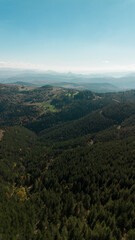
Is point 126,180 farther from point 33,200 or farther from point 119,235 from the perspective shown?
point 33,200

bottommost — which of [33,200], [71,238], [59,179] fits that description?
[59,179]

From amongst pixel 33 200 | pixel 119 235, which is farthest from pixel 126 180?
pixel 33 200

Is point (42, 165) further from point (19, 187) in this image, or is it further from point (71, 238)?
point (71, 238)

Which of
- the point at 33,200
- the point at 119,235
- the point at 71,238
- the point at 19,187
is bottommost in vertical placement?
the point at 19,187

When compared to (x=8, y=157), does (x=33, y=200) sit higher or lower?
higher

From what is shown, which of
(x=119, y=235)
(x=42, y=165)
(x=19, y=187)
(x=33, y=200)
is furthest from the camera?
(x=42, y=165)

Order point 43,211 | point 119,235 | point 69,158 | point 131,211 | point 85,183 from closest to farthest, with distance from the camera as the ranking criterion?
point 119,235
point 131,211
point 43,211
point 85,183
point 69,158

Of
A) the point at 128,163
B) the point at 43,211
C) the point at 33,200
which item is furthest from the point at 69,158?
the point at 43,211

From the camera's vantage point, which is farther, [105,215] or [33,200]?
[33,200]

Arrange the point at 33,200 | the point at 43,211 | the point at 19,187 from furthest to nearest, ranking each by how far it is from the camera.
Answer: the point at 19,187
the point at 33,200
the point at 43,211
